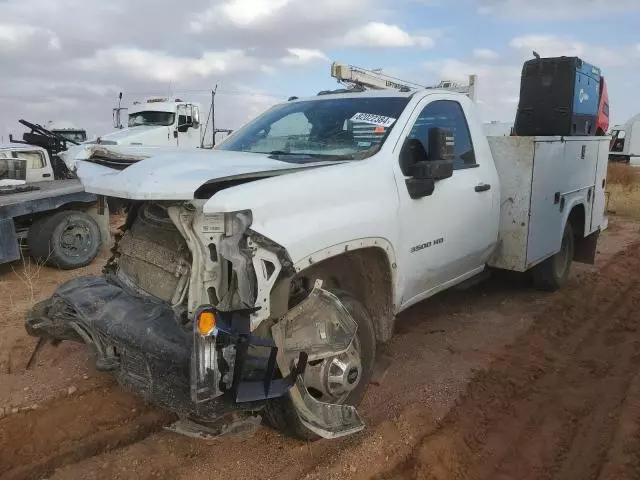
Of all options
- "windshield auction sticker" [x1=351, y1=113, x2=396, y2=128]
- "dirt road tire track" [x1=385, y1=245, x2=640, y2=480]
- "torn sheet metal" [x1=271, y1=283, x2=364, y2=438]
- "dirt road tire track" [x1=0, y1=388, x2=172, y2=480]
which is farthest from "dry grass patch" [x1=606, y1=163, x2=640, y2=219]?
"dirt road tire track" [x1=0, y1=388, x2=172, y2=480]

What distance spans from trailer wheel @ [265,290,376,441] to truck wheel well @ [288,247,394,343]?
0.43 ft

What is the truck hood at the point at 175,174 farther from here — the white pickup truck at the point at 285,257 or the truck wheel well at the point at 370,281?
the truck wheel well at the point at 370,281

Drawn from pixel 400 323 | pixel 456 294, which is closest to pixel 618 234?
pixel 456 294

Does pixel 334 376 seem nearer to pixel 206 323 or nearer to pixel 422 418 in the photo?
pixel 422 418

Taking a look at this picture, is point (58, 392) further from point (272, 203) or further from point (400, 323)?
point (400, 323)

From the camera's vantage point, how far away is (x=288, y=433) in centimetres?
319

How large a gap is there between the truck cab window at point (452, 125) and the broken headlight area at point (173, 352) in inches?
83.8

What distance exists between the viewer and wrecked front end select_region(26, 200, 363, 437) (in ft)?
8.34

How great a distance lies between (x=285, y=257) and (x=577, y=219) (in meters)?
5.06

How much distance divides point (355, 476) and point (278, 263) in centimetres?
124

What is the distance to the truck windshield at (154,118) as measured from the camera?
17.1 m

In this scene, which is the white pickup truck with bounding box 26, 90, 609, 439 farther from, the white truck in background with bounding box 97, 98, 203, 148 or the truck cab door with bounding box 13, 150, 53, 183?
the white truck in background with bounding box 97, 98, 203, 148

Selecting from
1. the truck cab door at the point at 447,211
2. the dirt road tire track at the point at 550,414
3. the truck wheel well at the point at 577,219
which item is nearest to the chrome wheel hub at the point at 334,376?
the dirt road tire track at the point at 550,414

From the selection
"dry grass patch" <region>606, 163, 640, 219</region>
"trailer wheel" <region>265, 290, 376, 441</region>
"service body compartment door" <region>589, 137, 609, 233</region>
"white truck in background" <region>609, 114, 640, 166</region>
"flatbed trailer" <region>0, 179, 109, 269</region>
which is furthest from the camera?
"white truck in background" <region>609, 114, 640, 166</region>
